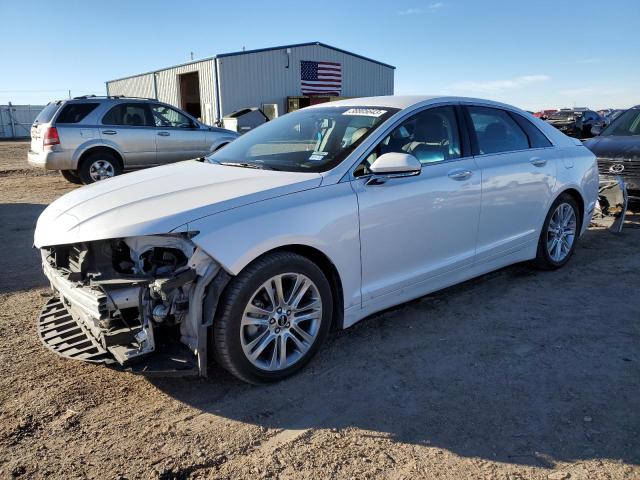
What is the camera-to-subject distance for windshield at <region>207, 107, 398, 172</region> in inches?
142

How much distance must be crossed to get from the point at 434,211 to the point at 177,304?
6.57 ft

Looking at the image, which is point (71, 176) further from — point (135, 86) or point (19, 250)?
point (135, 86)

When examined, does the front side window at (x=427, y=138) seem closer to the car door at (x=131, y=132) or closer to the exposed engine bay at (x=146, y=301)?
the exposed engine bay at (x=146, y=301)

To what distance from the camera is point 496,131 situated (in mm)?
4645

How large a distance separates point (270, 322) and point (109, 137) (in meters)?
8.69

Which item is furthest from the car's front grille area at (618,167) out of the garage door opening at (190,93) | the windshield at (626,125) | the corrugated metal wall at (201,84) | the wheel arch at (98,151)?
the garage door opening at (190,93)

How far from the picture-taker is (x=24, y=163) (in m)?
17.5

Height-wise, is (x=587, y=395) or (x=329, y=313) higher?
(x=329, y=313)

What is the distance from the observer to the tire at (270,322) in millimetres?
2879

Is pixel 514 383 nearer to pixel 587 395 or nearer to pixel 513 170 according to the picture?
pixel 587 395

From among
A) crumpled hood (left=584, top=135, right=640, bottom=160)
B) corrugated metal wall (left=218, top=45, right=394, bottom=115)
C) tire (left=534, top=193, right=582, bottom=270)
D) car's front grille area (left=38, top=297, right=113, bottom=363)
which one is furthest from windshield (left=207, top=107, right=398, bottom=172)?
corrugated metal wall (left=218, top=45, right=394, bottom=115)

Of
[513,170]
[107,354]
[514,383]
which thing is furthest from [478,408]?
[513,170]

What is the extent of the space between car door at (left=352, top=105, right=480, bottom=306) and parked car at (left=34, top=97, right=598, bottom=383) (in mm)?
11

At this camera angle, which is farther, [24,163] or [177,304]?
[24,163]
